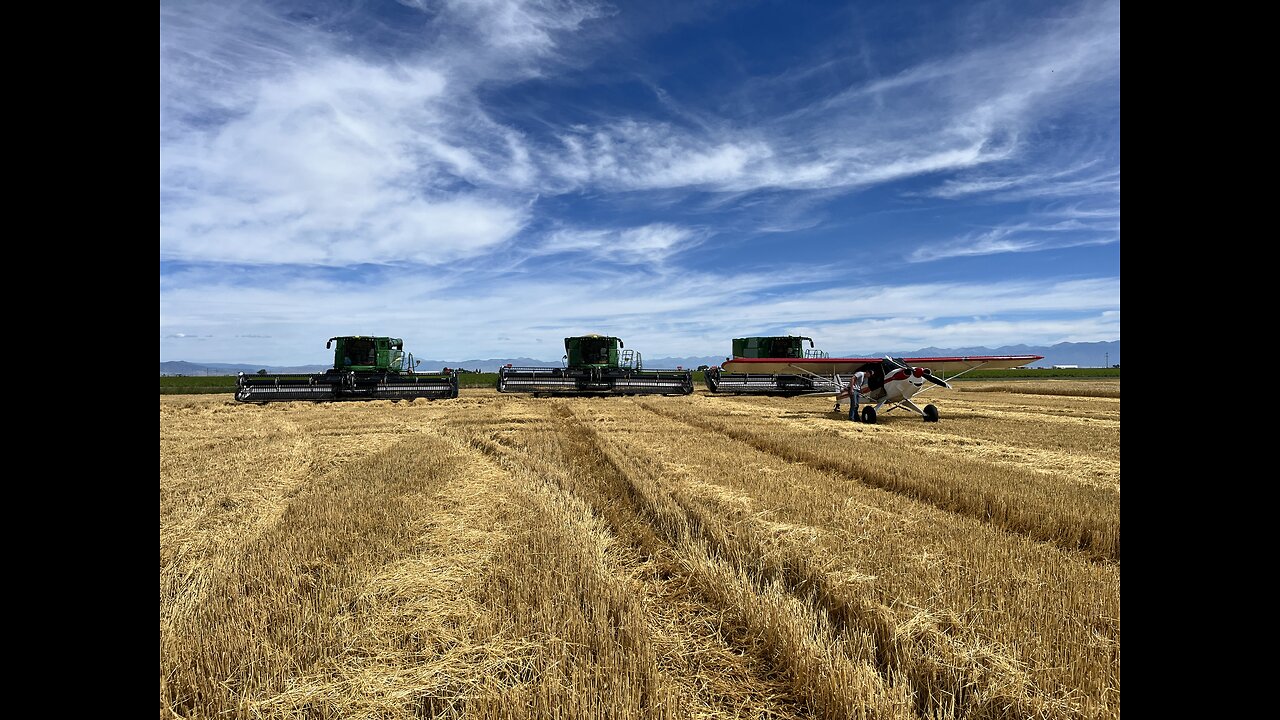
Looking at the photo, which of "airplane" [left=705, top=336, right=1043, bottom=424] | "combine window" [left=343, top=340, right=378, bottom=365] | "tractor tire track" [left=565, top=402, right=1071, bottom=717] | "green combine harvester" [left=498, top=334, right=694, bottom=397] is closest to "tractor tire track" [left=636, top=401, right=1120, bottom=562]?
"tractor tire track" [left=565, top=402, right=1071, bottom=717]

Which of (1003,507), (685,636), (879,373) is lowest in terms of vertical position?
(685,636)

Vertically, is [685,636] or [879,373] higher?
[879,373]

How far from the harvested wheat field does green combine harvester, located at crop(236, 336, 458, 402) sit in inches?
678

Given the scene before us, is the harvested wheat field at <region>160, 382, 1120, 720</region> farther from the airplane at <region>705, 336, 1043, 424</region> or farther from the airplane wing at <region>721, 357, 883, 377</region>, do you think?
the airplane wing at <region>721, 357, 883, 377</region>

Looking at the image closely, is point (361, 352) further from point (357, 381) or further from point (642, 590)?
point (642, 590)

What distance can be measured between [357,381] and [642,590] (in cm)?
2498

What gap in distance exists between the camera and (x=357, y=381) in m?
25.9

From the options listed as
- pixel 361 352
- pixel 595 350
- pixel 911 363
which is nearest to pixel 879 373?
pixel 911 363

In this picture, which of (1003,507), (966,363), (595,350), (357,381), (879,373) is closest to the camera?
(1003,507)

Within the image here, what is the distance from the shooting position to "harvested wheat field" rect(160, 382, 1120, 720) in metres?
3.22

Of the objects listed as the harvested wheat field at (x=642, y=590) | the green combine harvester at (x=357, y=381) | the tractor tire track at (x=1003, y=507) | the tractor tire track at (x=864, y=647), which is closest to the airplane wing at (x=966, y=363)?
the harvested wheat field at (x=642, y=590)

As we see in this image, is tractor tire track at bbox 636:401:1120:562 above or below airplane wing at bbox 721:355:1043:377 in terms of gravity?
below
